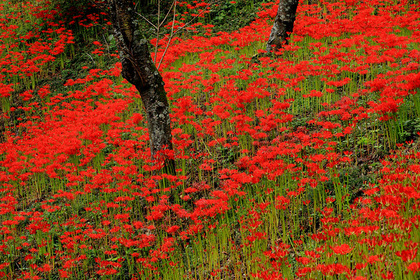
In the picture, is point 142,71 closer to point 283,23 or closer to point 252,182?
point 252,182

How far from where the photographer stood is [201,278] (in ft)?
14.7

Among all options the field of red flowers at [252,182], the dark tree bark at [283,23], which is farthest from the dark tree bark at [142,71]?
the dark tree bark at [283,23]

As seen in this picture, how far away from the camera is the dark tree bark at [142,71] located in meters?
6.39

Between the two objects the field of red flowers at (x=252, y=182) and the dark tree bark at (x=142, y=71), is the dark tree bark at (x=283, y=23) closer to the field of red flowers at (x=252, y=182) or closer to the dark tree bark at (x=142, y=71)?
the field of red flowers at (x=252, y=182)

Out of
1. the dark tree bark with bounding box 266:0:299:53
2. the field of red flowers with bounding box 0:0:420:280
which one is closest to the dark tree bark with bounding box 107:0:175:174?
the field of red flowers with bounding box 0:0:420:280

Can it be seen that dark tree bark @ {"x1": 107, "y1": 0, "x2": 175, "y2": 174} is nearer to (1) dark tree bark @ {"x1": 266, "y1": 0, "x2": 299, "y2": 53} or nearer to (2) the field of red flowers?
(2) the field of red flowers

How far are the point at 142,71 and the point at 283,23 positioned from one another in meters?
5.16

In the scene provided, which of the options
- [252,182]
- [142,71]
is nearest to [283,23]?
[142,71]

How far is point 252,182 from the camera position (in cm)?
522

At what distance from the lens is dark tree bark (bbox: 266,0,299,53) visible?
32.6 ft

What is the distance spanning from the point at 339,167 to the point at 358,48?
15.0 ft

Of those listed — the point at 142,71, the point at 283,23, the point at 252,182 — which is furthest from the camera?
the point at 283,23

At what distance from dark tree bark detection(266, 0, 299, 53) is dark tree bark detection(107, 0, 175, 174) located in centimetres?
454

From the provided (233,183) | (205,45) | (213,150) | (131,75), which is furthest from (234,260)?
(205,45)
